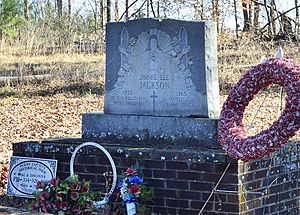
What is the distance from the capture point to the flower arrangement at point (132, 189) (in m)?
6.08

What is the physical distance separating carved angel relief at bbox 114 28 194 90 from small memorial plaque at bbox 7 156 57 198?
1198 millimetres

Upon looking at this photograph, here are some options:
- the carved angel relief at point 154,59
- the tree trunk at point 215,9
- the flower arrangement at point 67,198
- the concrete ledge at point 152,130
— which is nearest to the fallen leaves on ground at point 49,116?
the concrete ledge at point 152,130

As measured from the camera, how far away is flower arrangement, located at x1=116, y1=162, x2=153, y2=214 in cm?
608

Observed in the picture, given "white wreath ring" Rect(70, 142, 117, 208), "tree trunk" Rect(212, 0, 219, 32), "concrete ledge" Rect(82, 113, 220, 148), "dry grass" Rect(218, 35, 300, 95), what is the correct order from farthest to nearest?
"tree trunk" Rect(212, 0, 219, 32), "dry grass" Rect(218, 35, 300, 95), "concrete ledge" Rect(82, 113, 220, 148), "white wreath ring" Rect(70, 142, 117, 208)

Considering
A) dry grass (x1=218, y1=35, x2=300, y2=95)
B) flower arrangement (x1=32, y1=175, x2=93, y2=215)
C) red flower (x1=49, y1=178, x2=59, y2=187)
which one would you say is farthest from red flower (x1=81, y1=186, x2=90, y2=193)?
dry grass (x1=218, y1=35, x2=300, y2=95)

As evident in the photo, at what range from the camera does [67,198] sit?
6.34 meters

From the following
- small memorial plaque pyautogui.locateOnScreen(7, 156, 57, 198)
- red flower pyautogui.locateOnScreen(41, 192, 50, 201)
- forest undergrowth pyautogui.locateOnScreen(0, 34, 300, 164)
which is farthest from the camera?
forest undergrowth pyautogui.locateOnScreen(0, 34, 300, 164)

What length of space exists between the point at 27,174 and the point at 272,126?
2.97m

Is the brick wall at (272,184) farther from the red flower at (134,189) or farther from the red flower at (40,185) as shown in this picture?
the red flower at (40,185)

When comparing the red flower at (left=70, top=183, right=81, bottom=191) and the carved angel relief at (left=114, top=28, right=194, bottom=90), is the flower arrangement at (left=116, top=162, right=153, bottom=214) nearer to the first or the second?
the red flower at (left=70, top=183, right=81, bottom=191)

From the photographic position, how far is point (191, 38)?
6.86 meters

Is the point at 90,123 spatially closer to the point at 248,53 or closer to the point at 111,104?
the point at 111,104

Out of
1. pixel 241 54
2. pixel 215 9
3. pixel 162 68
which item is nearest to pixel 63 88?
pixel 241 54

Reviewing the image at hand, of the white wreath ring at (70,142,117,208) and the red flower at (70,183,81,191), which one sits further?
the white wreath ring at (70,142,117,208)
